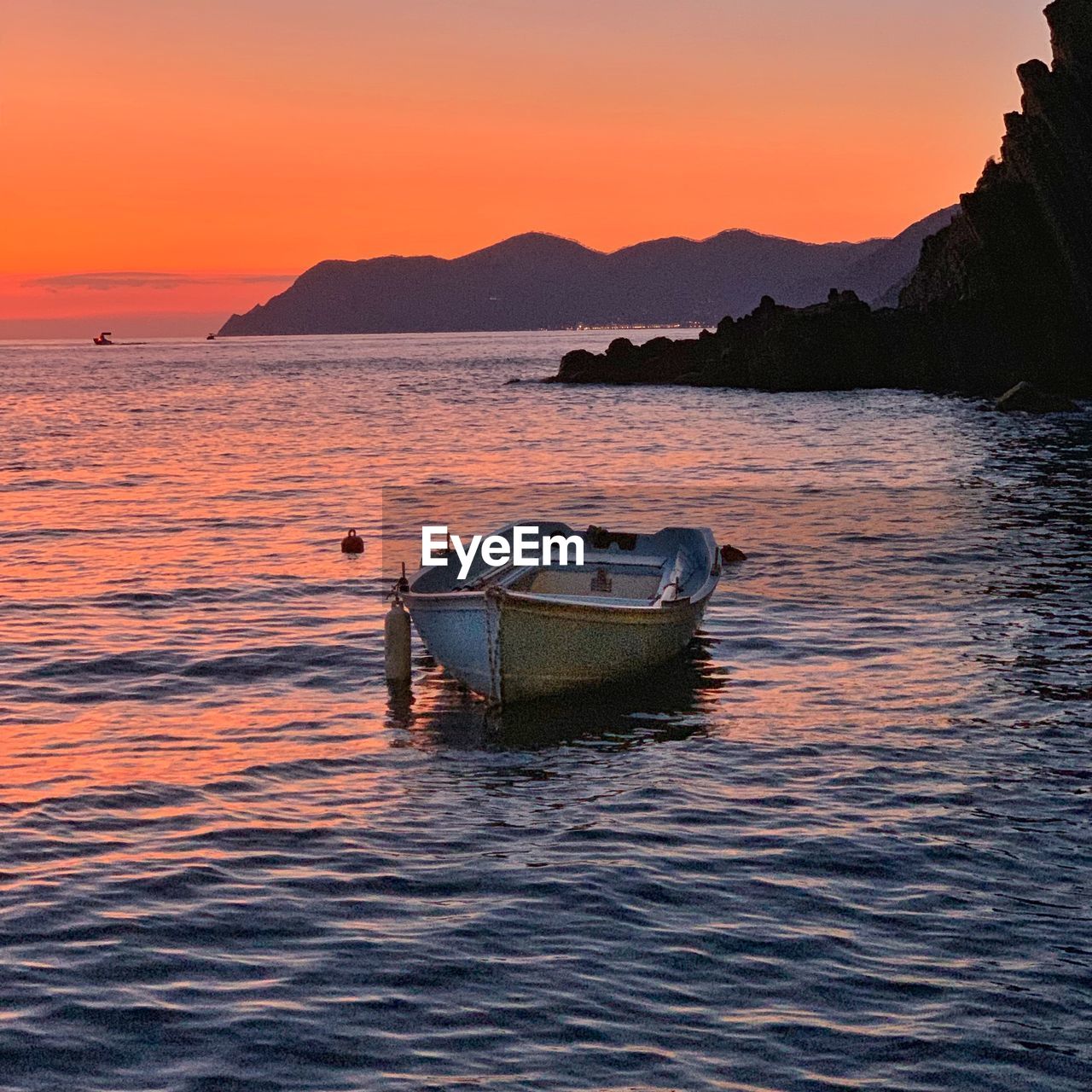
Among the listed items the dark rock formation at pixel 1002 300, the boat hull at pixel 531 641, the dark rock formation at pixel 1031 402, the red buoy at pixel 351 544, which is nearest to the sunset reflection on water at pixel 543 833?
the boat hull at pixel 531 641

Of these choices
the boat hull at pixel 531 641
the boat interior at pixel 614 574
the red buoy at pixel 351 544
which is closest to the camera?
the boat hull at pixel 531 641

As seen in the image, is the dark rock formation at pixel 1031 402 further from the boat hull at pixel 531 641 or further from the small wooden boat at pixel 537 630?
the boat hull at pixel 531 641

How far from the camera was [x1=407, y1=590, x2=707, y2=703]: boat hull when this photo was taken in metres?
17.3

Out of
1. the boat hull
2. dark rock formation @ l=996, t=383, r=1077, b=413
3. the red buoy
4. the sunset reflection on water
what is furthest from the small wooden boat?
dark rock formation @ l=996, t=383, r=1077, b=413

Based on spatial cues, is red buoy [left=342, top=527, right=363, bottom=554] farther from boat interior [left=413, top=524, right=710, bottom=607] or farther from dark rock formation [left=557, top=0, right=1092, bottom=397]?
dark rock formation [left=557, top=0, right=1092, bottom=397]

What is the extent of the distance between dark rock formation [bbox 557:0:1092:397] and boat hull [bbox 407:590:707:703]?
2842 inches

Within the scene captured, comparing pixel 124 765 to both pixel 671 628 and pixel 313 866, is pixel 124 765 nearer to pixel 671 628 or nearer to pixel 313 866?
pixel 313 866

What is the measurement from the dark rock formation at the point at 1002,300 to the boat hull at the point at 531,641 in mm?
72186

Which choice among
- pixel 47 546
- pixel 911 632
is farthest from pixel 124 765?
pixel 47 546

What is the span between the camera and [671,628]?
19375 millimetres

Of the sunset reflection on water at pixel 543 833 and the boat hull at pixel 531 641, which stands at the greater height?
the boat hull at pixel 531 641

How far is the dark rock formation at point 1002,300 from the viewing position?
273ft

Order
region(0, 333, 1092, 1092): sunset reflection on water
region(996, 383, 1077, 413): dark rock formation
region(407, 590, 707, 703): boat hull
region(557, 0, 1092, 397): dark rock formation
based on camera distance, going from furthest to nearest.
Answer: region(557, 0, 1092, 397): dark rock formation → region(996, 383, 1077, 413): dark rock formation → region(407, 590, 707, 703): boat hull → region(0, 333, 1092, 1092): sunset reflection on water

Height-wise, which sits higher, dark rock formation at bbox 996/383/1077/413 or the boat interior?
dark rock formation at bbox 996/383/1077/413
